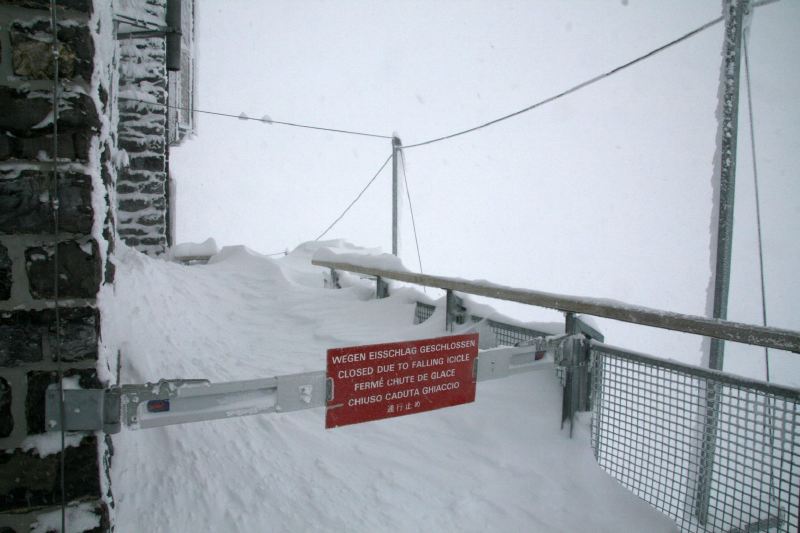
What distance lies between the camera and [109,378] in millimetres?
1710

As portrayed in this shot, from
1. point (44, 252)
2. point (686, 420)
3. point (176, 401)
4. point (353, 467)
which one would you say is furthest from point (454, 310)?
point (44, 252)

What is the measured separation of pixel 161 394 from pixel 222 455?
106cm

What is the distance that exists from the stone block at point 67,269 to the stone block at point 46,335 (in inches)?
2.3

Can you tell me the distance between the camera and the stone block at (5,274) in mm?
1527

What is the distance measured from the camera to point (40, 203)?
5.10 feet

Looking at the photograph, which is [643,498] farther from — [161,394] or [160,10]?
[160,10]

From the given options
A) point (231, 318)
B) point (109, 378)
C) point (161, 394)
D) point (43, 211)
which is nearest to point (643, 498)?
point (161, 394)

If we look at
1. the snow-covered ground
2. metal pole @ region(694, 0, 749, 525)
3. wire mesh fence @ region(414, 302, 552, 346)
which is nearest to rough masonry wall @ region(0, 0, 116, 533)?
the snow-covered ground

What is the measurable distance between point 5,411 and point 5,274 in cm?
42

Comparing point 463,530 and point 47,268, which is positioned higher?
point 47,268

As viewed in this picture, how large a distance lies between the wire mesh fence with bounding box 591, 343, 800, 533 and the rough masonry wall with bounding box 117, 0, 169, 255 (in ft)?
18.0

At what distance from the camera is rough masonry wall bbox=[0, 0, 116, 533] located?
5.02ft

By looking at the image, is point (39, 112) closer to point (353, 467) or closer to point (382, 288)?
point (353, 467)

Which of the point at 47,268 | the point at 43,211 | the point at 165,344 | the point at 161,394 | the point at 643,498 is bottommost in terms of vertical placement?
the point at 643,498
